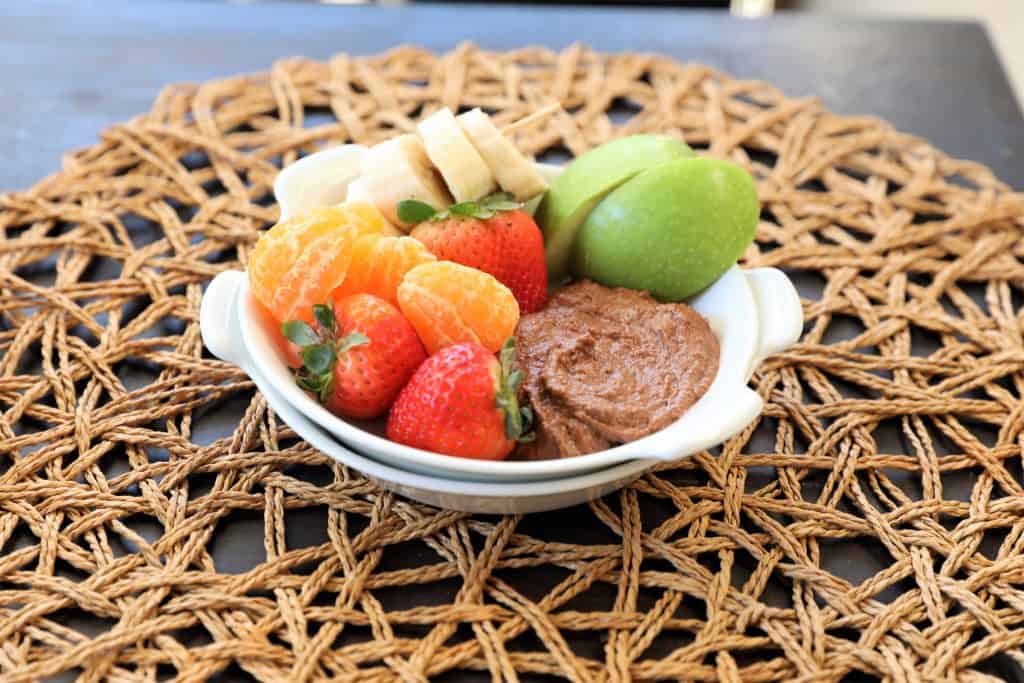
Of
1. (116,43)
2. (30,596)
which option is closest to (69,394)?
(30,596)

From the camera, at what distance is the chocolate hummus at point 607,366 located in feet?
3.12

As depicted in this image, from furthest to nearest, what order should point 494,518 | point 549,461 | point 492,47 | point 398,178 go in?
point 492,47 → point 398,178 → point 494,518 → point 549,461

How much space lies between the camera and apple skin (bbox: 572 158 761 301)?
3.64ft

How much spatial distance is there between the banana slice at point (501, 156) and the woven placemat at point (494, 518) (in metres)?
0.33

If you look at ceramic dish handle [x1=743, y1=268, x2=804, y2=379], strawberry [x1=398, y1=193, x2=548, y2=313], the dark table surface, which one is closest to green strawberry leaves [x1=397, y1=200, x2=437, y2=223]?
strawberry [x1=398, y1=193, x2=548, y2=313]

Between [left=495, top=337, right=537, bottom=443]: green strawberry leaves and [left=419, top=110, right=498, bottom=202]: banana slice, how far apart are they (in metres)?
0.24

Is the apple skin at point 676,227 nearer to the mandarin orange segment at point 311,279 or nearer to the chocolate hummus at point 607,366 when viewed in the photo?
the chocolate hummus at point 607,366

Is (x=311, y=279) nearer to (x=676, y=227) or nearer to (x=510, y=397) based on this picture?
(x=510, y=397)

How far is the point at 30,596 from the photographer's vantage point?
0.89 meters

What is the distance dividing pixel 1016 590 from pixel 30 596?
87 cm

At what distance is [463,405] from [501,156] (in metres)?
0.34

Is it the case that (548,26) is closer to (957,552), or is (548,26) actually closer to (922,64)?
(922,64)

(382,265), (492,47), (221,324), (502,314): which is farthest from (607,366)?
(492,47)

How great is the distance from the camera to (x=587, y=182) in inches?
45.4
